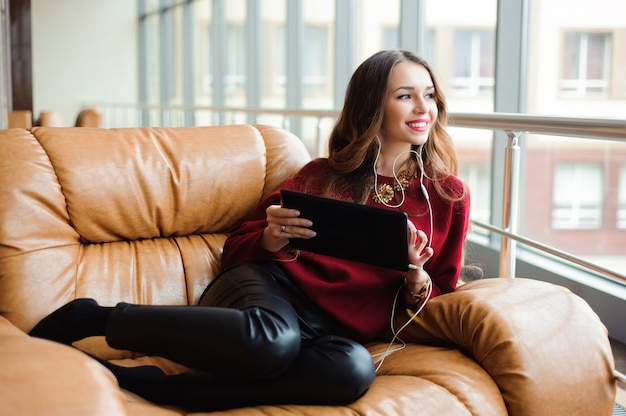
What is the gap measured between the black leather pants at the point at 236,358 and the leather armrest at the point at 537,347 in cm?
27

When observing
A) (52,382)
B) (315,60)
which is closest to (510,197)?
(52,382)

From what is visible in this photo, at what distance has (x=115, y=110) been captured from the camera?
409 inches

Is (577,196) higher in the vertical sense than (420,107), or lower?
lower

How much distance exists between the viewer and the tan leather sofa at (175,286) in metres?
1.51

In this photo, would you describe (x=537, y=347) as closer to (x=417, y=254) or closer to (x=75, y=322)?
(x=417, y=254)

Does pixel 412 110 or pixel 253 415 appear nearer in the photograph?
pixel 253 415

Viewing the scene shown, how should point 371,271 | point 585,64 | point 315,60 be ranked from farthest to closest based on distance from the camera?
point 315,60 < point 585,64 < point 371,271

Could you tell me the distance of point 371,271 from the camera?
6.45ft

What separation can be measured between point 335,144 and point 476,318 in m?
0.69

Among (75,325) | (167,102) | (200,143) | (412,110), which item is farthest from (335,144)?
(167,102)

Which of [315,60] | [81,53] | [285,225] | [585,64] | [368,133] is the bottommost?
[285,225]

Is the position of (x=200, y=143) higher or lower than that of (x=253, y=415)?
higher

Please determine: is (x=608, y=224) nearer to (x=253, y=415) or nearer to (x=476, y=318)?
(x=476, y=318)

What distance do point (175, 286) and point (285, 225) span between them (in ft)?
1.40
